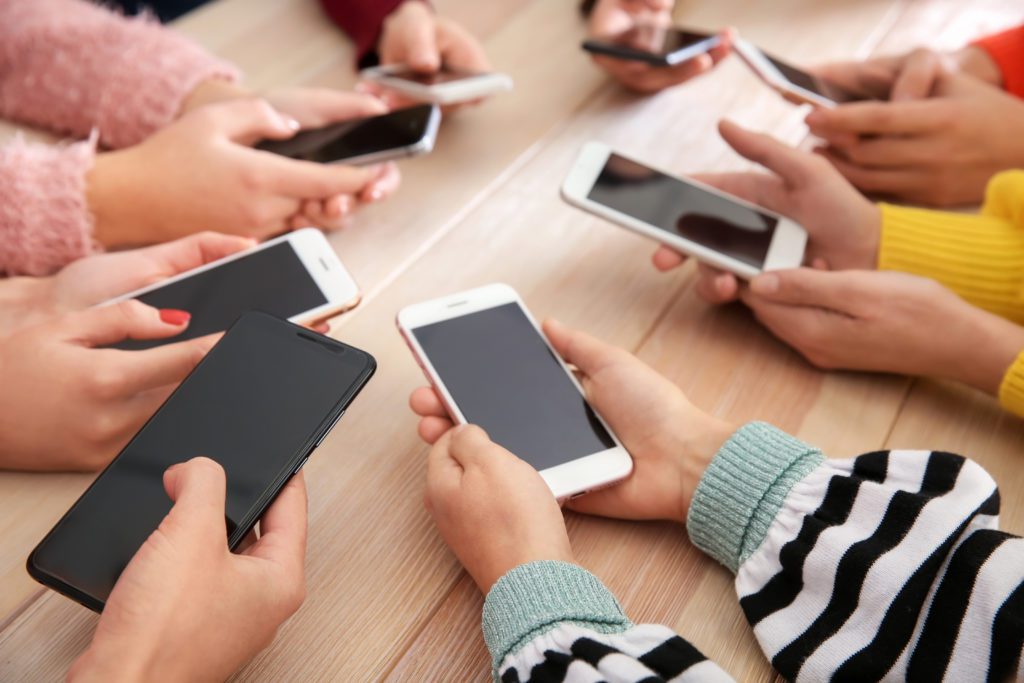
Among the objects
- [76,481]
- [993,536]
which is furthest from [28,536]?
[993,536]

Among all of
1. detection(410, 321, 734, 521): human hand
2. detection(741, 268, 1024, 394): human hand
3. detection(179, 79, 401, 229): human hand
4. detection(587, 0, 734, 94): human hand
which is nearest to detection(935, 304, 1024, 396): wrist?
detection(741, 268, 1024, 394): human hand

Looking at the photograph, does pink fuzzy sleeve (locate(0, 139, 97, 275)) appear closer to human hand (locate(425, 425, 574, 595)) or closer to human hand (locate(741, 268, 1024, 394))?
human hand (locate(425, 425, 574, 595))

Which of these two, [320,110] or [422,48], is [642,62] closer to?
[422,48]

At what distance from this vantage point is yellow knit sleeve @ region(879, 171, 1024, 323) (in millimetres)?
730

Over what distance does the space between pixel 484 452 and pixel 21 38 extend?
2.46ft

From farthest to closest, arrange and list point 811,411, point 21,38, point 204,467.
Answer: point 21,38 → point 811,411 → point 204,467

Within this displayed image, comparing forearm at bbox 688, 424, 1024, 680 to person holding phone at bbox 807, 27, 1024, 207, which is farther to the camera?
person holding phone at bbox 807, 27, 1024, 207

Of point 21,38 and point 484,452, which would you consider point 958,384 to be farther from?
point 21,38

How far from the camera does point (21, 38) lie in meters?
0.88

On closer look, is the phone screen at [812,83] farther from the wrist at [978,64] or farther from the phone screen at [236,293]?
the phone screen at [236,293]

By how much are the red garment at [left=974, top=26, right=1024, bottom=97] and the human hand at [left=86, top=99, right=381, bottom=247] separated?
2.46ft

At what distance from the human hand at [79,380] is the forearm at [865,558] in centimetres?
42

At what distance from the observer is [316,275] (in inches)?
26.4

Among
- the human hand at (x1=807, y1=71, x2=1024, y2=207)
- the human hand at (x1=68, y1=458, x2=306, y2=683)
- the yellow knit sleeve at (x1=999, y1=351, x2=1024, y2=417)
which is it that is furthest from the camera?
the human hand at (x1=807, y1=71, x2=1024, y2=207)
